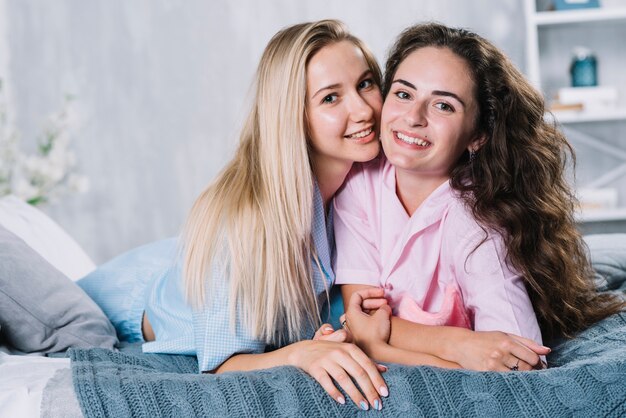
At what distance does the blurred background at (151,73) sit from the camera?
13.2ft

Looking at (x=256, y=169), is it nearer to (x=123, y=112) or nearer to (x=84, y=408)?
(x=84, y=408)

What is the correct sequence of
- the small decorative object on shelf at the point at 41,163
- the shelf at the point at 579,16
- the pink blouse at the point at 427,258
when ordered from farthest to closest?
the shelf at the point at 579,16, the small decorative object on shelf at the point at 41,163, the pink blouse at the point at 427,258

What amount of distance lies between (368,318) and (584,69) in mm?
2510

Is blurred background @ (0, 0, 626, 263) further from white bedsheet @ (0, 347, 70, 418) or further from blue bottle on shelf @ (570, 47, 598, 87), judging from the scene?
white bedsheet @ (0, 347, 70, 418)

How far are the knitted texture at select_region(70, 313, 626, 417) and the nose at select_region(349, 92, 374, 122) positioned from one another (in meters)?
0.66

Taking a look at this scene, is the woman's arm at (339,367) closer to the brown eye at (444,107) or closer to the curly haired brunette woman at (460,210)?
the curly haired brunette woman at (460,210)

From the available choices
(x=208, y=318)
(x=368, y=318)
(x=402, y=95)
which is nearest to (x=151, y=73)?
(x=402, y=95)

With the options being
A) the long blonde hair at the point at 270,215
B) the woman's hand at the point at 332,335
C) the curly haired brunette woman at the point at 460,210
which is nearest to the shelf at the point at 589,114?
the curly haired brunette woman at the point at 460,210

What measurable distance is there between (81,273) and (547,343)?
146 centimetres

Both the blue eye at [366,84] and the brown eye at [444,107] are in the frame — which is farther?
the blue eye at [366,84]

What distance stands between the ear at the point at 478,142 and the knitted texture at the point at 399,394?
0.63 meters

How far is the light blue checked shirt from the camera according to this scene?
5.16 feet

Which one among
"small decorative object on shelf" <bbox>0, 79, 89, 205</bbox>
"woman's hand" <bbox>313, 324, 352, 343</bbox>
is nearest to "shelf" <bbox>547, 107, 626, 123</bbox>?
"small decorative object on shelf" <bbox>0, 79, 89, 205</bbox>

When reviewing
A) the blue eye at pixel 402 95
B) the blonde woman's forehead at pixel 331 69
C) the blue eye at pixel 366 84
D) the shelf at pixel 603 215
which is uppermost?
the blonde woman's forehead at pixel 331 69
